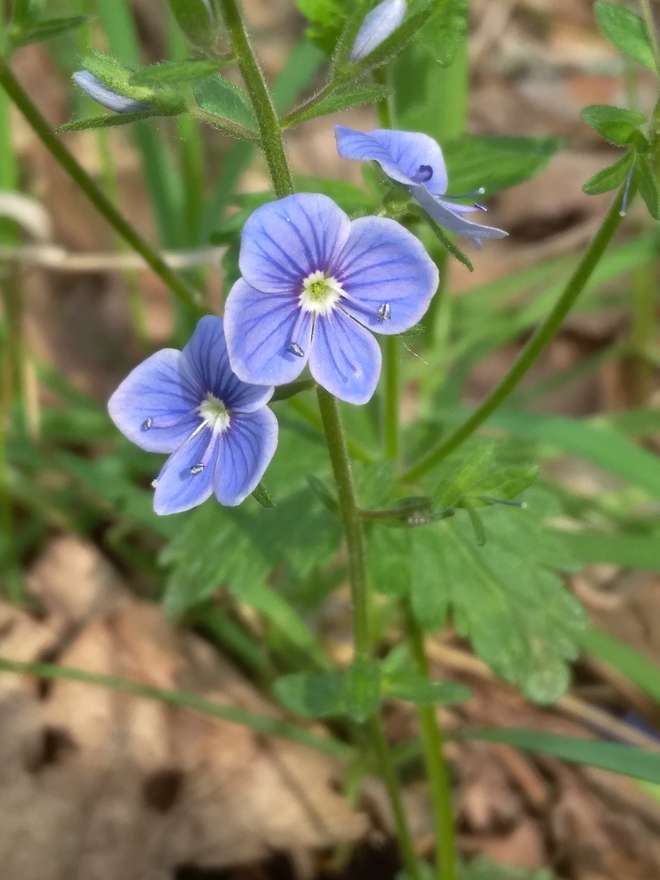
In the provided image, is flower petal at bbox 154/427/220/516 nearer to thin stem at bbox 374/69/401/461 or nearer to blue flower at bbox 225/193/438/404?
blue flower at bbox 225/193/438/404

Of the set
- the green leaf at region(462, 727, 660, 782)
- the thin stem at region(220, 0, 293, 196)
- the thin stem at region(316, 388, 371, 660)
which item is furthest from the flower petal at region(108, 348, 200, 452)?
the green leaf at region(462, 727, 660, 782)

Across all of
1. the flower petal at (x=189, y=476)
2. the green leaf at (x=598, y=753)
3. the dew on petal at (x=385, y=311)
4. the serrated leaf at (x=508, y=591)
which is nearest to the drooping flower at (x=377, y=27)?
the dew on petal at (x=385, y=311)

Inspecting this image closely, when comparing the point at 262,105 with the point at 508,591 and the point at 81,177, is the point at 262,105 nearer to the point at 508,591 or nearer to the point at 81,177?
the point at 81,177

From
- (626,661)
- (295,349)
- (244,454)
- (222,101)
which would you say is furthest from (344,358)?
(626,661)

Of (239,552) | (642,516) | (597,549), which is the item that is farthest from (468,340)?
(239,552)

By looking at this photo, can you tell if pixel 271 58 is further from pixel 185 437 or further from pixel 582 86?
pixel 185 437

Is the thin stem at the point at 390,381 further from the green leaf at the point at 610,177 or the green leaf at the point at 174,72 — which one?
the green leaf at the point at 174,72
